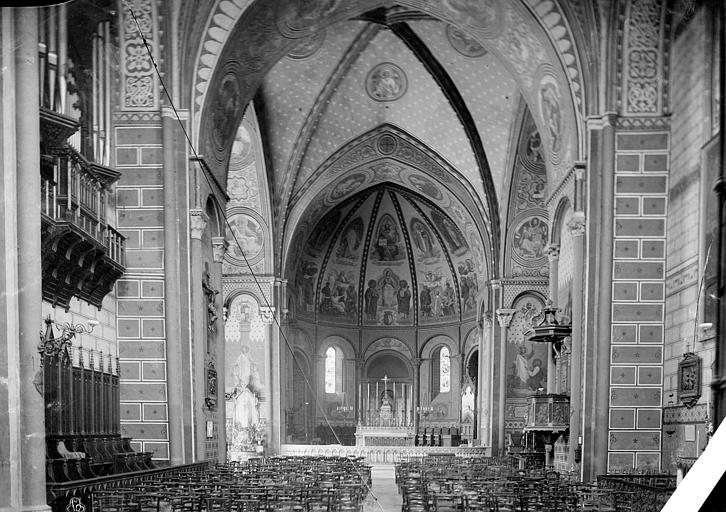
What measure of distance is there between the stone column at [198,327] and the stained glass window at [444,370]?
23847 millimetres

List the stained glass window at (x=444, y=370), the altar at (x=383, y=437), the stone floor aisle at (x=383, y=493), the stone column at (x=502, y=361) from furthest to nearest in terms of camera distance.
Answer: the stained glass window at (x=444, y=370)
the altar at (x=383, y=437)
the stone column at (x=502, y=361)
the stone floor aisle at (x=383, y=493)

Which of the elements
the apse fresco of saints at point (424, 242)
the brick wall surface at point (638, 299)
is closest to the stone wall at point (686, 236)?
the brick wall surface at point (638, 299)

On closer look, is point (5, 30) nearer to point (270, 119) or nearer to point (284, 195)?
point (270, 119)

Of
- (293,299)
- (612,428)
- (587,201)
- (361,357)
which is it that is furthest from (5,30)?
(361,357)

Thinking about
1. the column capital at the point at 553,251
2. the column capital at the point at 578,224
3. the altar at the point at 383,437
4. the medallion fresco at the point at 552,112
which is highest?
the medallion fresco at the point at 552,112

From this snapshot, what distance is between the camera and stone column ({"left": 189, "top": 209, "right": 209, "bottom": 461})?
768 inches

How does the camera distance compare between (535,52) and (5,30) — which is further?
(535,52)

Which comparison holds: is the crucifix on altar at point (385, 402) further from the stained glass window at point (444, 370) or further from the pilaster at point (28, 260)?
the pilaster at point (28, 260)

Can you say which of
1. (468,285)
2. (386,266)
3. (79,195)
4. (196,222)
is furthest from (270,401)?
(79,195)

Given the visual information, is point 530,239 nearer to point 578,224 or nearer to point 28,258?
point 578,224

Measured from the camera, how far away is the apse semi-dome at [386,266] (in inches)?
1571

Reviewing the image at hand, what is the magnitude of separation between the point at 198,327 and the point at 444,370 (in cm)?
2469

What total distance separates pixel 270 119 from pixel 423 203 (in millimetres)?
9768

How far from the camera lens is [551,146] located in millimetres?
22219
